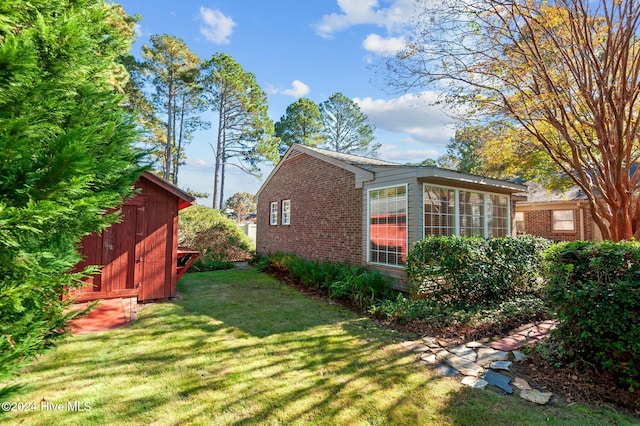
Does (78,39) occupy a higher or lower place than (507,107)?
lower

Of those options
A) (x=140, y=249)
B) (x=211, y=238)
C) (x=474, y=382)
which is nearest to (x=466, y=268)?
(x=474, y=382)

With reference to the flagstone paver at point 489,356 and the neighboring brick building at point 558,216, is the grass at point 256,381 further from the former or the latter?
the neighboring brick building at point 558,216

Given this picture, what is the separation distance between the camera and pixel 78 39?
246cm

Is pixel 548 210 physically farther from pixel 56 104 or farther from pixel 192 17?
pixel 56 104

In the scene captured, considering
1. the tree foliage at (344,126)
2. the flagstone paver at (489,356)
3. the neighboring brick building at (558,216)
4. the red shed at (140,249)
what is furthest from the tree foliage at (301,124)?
the flagstone paver at (489,356)

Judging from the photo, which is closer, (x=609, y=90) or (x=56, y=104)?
(x=56, y=104)

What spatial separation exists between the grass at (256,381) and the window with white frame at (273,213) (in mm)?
8575

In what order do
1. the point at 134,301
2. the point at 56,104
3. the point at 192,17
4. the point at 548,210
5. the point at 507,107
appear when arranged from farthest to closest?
the point at 548,210
the point at 192,17
the point at 507,107
the point at 134,301
the point at 56,104

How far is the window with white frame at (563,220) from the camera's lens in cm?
1416

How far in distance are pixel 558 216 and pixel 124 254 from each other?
17513 mm

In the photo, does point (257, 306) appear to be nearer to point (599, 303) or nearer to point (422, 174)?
point (422, 174)

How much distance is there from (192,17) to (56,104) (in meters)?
8.15

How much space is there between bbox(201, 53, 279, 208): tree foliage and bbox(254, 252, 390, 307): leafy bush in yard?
1547 centimetres

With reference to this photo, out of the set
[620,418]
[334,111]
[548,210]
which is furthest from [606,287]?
[334,111]
